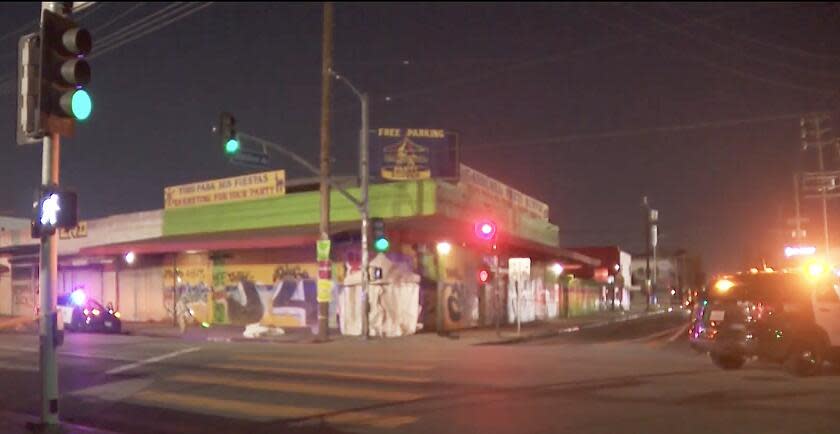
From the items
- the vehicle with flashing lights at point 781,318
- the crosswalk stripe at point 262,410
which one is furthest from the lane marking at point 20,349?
the vehicle with flashing lights at point 781,318

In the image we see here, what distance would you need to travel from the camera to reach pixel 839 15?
17.0 metres

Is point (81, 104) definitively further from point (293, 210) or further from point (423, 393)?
point (293, 210)

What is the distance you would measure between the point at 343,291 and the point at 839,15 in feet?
59.0

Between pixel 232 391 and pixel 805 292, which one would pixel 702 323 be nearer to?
pixel 805 292

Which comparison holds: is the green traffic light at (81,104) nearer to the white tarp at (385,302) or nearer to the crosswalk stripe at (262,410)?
the crosswalk stripe at (262,410)

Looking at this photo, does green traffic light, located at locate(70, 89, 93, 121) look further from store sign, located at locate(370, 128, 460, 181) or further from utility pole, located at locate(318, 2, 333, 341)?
store sign, located at locate(370, 128, 460, 181)

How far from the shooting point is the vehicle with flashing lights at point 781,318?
50.0ft

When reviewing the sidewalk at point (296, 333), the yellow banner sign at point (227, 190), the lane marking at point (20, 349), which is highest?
the yellow banner sign at point (227, 190)

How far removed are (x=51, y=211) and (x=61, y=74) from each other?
155 centimetres

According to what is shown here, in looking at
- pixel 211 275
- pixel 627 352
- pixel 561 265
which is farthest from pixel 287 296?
pixel 561 265

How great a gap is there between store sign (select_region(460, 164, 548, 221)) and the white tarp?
17.8ft

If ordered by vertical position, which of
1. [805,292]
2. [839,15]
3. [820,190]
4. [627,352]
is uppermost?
[839,15]

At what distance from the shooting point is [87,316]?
32.1 meters

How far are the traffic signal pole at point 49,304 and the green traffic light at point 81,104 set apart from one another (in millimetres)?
387
